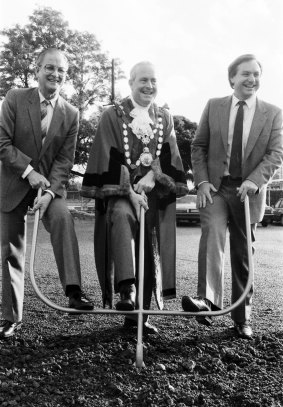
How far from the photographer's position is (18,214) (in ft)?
14.3

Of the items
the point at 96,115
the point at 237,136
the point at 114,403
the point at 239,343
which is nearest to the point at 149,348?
the point at 239,343

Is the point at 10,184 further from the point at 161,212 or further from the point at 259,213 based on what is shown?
the point at 259,213

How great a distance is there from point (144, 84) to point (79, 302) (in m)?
1.73

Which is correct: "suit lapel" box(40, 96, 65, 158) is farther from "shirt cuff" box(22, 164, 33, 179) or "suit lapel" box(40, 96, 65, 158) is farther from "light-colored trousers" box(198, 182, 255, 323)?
"light-colored trousers" box(198, 182, 255, 323)

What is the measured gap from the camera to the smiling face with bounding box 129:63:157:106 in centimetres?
415

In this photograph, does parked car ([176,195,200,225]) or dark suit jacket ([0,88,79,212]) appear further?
parked car ([176,195,200,225])

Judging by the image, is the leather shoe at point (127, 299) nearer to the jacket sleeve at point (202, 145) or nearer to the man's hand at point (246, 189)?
the man's hand at point (246, 189)

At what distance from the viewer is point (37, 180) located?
4.11m

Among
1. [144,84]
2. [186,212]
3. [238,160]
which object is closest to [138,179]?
[144,84]

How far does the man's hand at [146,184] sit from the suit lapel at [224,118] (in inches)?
27.8

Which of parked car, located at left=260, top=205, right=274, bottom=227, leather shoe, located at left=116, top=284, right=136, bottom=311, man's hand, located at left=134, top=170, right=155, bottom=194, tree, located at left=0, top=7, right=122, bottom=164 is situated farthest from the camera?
tree, located at left=0, top=7, right=122, bottom=164

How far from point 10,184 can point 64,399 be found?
1956mm

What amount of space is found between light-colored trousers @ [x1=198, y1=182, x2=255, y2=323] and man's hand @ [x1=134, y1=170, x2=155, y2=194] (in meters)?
0.51

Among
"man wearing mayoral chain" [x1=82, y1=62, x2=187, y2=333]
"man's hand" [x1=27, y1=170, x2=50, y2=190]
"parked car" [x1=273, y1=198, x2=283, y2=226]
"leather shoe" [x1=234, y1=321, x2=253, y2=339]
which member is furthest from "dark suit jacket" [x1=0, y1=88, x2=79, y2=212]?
"parked car" [x1=273, y1=198, x2=283, y2=226]
